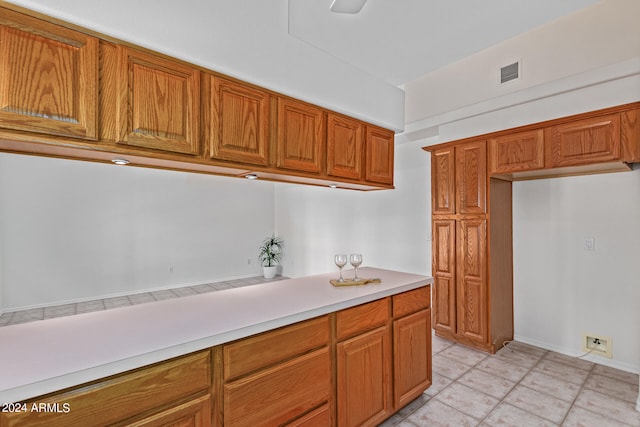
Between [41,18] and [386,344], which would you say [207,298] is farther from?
[41,18]

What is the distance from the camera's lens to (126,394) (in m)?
1.04

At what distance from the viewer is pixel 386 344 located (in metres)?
2.03

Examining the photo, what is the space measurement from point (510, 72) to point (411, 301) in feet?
8.28

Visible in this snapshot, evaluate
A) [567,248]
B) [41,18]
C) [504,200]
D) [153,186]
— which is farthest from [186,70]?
[153,186]

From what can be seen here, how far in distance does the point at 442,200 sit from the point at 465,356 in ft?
5.55

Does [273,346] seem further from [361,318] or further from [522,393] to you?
[522,393]

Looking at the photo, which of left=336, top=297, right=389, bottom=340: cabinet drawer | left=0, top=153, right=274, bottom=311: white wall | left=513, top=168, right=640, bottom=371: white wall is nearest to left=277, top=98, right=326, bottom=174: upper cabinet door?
left=336, top=297, right=389, bottom=340: cabinet drawer

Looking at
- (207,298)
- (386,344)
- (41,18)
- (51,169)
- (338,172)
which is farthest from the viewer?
(51,169)

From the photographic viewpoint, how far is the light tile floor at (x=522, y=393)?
2.12 metres

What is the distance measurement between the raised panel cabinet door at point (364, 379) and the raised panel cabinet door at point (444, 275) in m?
1.64

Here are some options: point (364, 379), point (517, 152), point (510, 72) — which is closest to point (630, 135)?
point (517, 152)

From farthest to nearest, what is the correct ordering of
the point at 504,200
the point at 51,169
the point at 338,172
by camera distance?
the point at 51,169, the point at 504,200, the point at 338,172

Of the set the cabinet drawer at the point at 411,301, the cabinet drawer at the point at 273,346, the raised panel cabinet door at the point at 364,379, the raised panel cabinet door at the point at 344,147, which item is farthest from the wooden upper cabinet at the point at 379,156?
the cabinet drawer at the point at 273,346

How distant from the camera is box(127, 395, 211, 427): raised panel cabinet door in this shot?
3.58ft
